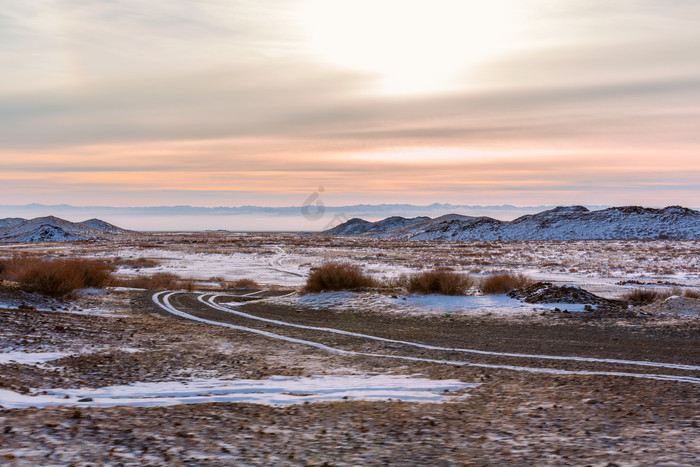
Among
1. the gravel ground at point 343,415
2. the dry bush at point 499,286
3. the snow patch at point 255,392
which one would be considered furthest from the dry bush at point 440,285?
the snow patch at point 255,392

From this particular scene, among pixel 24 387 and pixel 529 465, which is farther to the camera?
pixel 24 387

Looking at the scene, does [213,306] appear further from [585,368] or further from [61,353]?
[585,368]

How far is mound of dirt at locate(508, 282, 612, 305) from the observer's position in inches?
714

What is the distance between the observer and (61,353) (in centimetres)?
1044

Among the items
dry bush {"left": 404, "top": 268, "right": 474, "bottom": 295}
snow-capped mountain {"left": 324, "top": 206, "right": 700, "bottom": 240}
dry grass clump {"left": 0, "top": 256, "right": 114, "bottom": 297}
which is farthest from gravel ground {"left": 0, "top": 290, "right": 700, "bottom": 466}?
snow-capped mountain {"left": 324, "top": 206, "right": 700, "bottom": 240}

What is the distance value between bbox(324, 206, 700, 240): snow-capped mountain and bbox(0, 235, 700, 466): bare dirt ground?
11511cm

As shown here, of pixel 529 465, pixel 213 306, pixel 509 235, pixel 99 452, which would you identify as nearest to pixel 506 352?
pixel 529 465

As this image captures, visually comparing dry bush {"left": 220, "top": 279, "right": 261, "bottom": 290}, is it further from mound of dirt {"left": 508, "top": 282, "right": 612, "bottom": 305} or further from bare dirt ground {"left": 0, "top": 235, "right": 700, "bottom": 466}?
mound of dirt {"left": 508, "top": 282, "right": 612, "bottom": 305}

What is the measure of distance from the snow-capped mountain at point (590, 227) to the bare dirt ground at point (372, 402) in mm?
115105

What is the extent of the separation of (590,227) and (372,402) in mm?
132149

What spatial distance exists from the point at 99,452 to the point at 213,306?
49.2 ft

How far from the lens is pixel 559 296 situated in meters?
18.5

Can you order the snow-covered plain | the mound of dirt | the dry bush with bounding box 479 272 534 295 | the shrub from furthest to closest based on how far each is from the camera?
1. the shrub
2. the dry bush with bounding box 479 272 534 295
3. the mound of dirt
4. the snow-covered plain

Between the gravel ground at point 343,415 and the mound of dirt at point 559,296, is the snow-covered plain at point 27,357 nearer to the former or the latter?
the gravel ground at point 343,415
